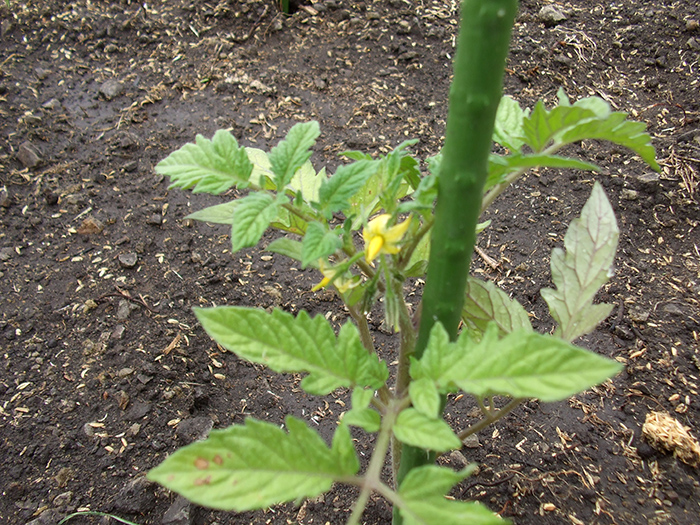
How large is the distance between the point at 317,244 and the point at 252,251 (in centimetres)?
134

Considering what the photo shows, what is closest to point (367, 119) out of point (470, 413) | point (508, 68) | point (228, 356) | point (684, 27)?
point (508, 68)

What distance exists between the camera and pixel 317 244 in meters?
0.75

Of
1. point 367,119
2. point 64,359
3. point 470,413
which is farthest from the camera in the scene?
point 367,119

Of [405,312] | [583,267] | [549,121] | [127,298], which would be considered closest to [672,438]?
[583,267]

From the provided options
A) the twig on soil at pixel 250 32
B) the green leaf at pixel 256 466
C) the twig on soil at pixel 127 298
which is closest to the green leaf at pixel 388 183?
the green leaf at pixel 256 466

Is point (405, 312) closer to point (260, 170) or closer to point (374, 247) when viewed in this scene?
point (374, 247)

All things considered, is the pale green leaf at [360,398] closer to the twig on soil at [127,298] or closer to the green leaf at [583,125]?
the green leaf at [583,125]

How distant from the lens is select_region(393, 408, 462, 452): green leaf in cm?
68

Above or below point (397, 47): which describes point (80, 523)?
below

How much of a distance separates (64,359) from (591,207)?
5.07 ft

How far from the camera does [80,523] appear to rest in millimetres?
1337

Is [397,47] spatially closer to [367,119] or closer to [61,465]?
[367,119]

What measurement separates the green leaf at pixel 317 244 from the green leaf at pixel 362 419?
21 cm

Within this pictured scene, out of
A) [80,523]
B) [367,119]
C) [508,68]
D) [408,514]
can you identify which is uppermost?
[508,68]
